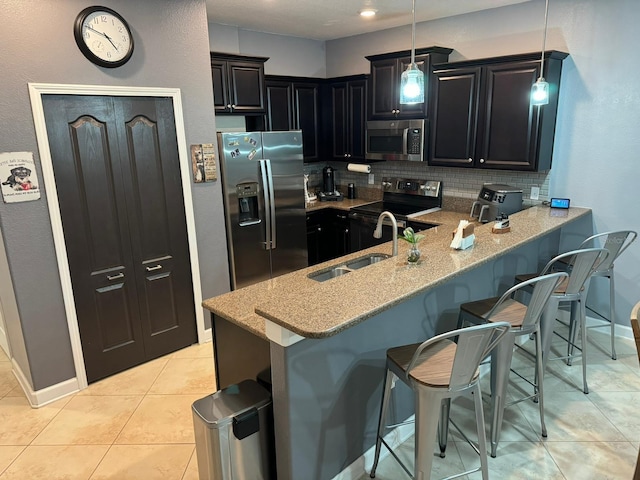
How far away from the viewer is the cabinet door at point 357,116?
464cm

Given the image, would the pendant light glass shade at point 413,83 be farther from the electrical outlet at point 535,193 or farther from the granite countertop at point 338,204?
the granite countertop at point 338,204

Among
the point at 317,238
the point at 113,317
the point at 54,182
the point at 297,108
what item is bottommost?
the point at 113,317

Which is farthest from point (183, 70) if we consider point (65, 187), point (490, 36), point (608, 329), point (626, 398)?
point (608, 329)

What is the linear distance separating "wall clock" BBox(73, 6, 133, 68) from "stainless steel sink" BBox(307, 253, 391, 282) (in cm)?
192

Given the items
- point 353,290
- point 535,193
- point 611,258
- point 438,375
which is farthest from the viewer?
Answer: point 535,193

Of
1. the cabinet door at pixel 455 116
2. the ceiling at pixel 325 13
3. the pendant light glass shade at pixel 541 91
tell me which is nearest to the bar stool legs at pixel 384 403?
the pendant light glass shade at pixel 541 91

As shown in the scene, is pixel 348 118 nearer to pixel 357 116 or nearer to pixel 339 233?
pixel 357 116

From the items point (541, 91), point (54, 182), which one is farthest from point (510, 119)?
point (54, 182)

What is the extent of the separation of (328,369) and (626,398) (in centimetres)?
214

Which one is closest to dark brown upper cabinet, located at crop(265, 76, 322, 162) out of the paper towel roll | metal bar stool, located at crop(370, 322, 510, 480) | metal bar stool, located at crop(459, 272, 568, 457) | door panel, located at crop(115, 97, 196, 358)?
the paper towel roll

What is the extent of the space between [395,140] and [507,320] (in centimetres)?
255

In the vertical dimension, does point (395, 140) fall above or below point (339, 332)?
above

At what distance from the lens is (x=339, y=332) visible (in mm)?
1578

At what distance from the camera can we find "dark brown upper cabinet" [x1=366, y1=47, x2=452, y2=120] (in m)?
4.00
